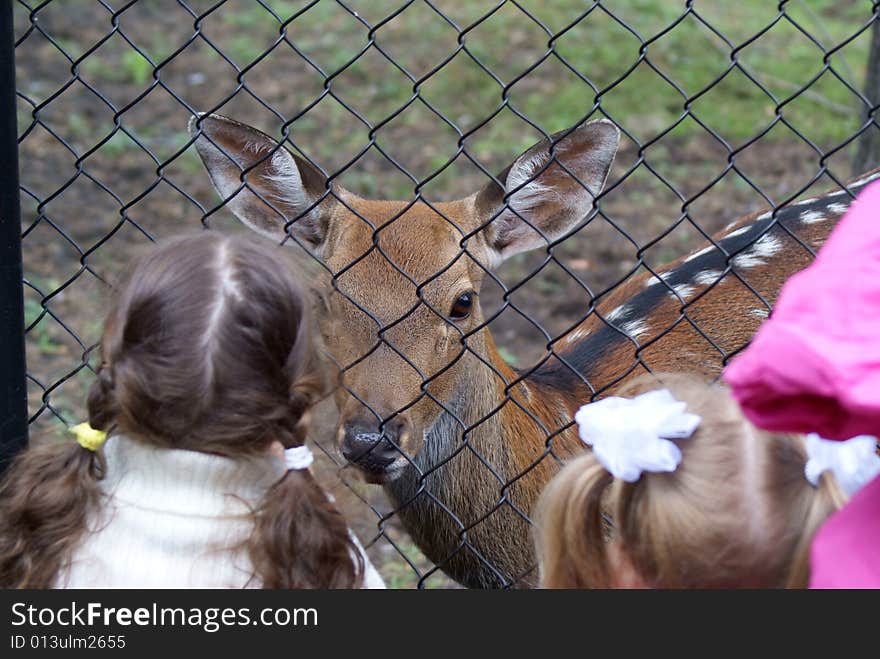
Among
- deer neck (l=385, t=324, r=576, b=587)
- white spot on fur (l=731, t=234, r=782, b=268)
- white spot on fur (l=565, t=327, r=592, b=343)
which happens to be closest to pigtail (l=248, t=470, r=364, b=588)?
deer neck (l=385, t=324, r=576, b=587)

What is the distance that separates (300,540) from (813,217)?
8.62 feet

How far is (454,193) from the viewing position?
7180 mm

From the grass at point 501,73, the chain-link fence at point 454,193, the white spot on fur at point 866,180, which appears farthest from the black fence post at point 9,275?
the grass at point 501,73

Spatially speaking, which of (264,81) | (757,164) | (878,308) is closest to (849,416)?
(878,308)

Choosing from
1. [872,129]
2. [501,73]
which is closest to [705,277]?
[872,129]

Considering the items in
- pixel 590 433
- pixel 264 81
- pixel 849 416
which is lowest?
pixel 264 81

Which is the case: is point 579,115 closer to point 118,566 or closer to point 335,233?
point 335,233

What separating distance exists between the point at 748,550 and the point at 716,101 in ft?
21.8

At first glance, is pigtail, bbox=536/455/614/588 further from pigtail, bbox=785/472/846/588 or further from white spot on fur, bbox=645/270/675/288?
white spot on fur, bbox=645/270/675/288

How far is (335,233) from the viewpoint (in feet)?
11.7

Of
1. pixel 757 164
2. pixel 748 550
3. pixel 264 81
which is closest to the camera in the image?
pixel 748 550

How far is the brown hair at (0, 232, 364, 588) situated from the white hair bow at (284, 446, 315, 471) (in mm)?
15

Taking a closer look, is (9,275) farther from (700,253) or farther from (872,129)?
(872,129)

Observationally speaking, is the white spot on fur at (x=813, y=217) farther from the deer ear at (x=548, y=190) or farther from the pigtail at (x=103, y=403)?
the pigtail at (x=103, y=403)
